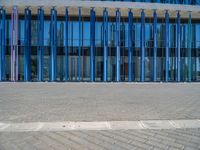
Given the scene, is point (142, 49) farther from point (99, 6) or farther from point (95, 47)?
point (99, 6)

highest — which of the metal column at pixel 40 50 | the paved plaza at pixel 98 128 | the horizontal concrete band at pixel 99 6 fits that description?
the horizontal concrete band at pixel 99 6

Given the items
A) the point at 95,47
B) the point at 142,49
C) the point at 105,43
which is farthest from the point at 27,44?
the point at 142,49

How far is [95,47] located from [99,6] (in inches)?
175

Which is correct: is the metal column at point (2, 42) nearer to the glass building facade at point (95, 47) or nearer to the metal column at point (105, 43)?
the glass building facade at point (95, 47)

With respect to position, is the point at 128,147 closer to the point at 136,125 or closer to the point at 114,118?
the point at 136,125

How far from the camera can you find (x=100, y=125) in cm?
771

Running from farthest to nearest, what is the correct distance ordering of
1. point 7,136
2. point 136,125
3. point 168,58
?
point 168,58
point 136,125
point 7,136

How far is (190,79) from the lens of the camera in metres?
31.9

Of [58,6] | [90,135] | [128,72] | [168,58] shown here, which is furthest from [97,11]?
[90,135]

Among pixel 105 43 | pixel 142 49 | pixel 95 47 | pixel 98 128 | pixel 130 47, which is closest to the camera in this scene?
pixel 98 128

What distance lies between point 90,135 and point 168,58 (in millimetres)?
26095

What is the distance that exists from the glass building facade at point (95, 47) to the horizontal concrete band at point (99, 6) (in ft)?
1.71

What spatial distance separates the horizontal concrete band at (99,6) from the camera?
28922 millimetres

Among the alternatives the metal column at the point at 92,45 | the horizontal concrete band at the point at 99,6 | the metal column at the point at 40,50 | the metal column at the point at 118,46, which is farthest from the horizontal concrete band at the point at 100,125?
the horizontal concrete band at the point at 99,6
